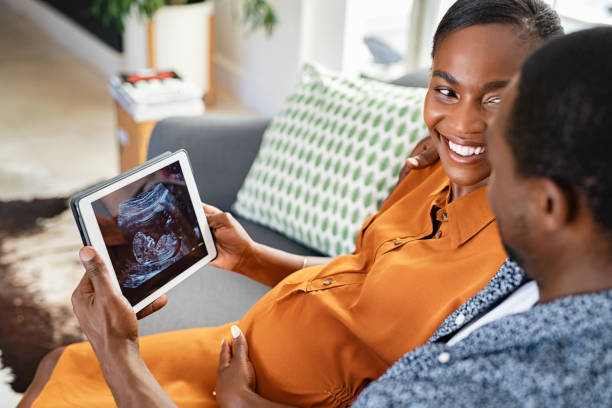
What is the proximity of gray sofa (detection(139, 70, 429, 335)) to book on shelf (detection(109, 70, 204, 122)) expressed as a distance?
344 mm

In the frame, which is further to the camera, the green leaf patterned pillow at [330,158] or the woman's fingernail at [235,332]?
the green leaf patterned pillow at [330,158]

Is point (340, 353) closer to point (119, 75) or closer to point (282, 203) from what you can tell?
point (282, 203)

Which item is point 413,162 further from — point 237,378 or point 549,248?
point 549,248

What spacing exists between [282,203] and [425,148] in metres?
0.43

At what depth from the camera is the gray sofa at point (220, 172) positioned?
1.51 metres

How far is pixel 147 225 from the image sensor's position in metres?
1.08

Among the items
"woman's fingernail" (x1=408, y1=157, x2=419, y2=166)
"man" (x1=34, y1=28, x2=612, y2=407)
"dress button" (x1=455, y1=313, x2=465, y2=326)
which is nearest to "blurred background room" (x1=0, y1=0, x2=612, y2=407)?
"woman's fingernail" (x1=408, y1=157, x2=419, y2=166)

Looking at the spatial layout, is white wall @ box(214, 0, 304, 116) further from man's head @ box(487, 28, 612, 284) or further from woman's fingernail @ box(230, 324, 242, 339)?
man's head @ box(487, 28, 612, 284)

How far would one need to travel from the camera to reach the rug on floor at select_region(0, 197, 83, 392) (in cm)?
180

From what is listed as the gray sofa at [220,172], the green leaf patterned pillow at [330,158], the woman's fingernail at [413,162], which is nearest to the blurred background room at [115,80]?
the green leaf patterned pillow at [330,158]

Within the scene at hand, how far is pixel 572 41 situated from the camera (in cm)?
60

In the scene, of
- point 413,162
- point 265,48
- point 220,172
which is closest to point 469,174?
point 413,162

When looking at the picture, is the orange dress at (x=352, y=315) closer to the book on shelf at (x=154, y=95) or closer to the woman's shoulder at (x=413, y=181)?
the woman's shoulder at (x=413, y=181)

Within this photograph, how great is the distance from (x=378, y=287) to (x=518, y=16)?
1.51ft
